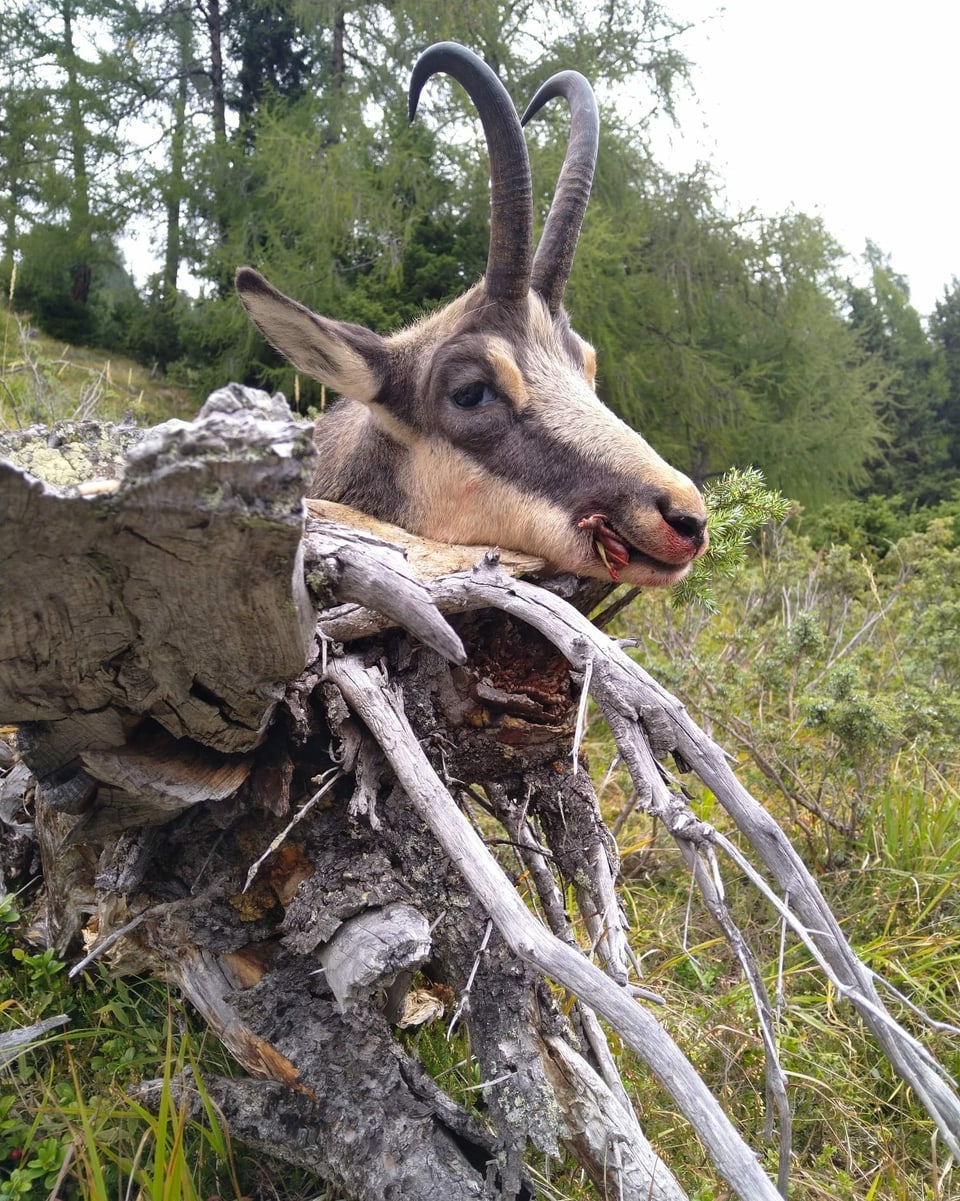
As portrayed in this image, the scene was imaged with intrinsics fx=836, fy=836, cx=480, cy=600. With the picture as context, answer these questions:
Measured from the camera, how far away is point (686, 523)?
8.48ft

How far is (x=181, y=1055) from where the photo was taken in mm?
2527

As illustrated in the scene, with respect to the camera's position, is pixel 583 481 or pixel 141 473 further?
pixel 583 481

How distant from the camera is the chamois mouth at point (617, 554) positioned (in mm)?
2639

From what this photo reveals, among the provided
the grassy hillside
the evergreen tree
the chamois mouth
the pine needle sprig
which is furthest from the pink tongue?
the evergreen tree

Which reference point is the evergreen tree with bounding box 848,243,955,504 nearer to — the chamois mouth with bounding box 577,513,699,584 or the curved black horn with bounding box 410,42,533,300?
the curved black horn with bounding box 410,42,533,300

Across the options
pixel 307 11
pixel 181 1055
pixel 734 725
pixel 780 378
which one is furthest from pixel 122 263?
pixel 181 1055

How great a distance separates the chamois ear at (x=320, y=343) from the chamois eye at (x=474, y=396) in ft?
1.22

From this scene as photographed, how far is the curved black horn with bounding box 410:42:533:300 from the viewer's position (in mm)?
2975

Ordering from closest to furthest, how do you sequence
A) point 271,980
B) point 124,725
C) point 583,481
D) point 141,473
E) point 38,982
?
point 141,473 → point 124,725 → point 271,980 → point 583,481 → point 38,982

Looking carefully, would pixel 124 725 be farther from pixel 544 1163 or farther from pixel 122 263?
pixel 122 263

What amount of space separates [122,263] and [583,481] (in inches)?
858

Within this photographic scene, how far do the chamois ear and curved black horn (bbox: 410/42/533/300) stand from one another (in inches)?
22.5

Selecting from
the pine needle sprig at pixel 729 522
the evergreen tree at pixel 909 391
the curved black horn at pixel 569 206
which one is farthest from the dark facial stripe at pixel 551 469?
the evergreen tree at pixel 909 391

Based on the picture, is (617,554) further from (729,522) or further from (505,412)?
(505,412)
